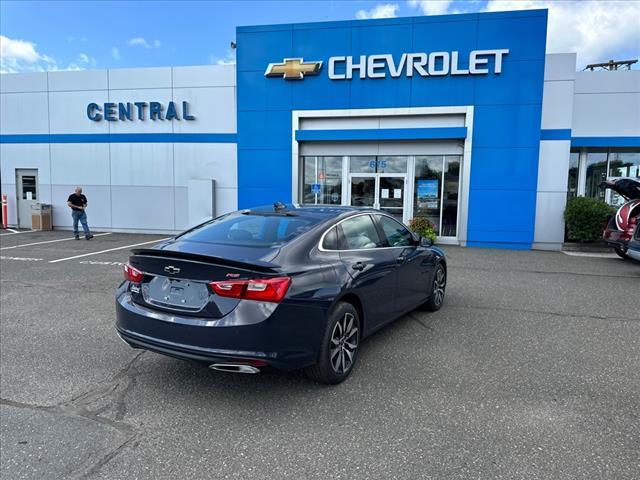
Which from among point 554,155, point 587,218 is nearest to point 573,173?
point 554,155

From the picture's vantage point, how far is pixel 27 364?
4.32 meters

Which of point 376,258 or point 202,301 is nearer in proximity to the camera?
point 202,301

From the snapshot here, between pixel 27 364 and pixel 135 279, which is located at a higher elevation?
pixel 135 279

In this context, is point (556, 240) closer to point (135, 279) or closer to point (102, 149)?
point (135, 279)

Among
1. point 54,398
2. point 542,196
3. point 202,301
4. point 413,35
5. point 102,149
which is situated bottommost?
point 54,398

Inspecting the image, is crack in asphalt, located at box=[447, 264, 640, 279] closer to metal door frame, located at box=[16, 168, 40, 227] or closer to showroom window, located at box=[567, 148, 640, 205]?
showroom window, located at box=[567, 148, 640, 205]

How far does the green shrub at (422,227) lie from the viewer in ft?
42.2

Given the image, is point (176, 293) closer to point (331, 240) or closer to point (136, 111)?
point (331, 240)

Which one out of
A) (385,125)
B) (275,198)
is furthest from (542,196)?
(275,198)

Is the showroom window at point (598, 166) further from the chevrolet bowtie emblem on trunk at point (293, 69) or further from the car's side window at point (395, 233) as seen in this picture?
the car's side window at point (395, 233)

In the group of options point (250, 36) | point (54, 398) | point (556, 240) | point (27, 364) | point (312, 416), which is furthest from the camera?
point (250, 36)

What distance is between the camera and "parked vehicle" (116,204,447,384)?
10.7ft

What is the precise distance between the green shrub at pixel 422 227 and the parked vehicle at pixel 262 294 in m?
8.55

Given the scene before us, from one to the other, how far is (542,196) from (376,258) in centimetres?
1115
